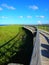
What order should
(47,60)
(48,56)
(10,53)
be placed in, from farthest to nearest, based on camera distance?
(10,53)
(48,56)
(47,60)

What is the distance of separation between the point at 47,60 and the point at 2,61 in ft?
8.65

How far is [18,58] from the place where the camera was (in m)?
12.7

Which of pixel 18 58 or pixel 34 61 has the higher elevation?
pixel 34 61

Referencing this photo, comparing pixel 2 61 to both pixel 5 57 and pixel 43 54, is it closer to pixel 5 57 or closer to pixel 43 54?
pixel 5 57

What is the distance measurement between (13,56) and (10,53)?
727mm

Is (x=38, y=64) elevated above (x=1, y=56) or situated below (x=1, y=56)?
above

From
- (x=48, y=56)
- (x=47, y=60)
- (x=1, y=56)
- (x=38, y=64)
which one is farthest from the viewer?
(x=1, y=56)

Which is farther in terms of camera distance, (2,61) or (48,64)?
(2,61)

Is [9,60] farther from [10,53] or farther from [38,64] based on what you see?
[38,64]

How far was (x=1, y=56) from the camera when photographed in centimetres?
1318

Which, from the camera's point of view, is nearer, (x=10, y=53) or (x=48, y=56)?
(x=48, y=56)

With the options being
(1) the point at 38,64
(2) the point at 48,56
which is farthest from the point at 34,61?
(2) the point at 48,56

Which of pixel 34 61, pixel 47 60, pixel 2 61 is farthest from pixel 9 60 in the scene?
pixel 34 61

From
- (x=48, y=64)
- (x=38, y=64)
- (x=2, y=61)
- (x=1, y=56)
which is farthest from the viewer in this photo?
(x=1, y=56)
